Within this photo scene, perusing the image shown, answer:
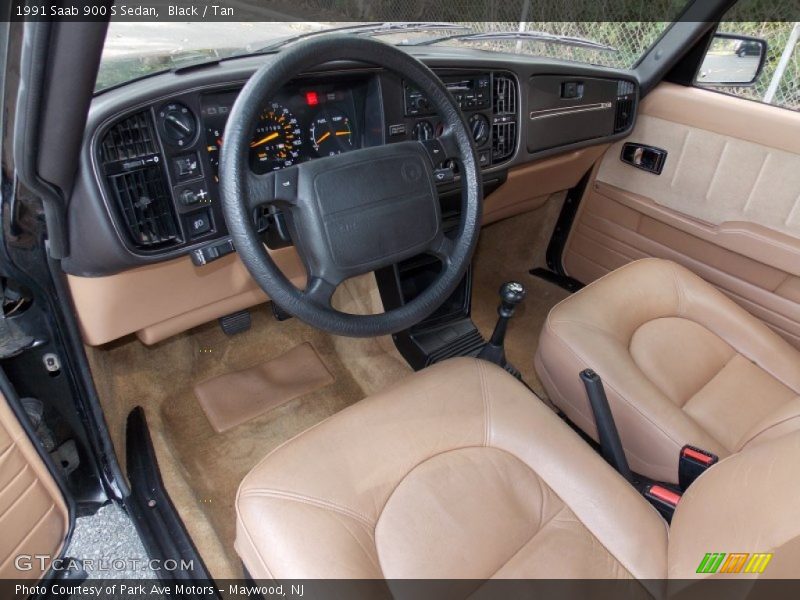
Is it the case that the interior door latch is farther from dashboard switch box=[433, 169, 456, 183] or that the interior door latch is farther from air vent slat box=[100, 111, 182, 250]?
air vent slat box=[100, 111, 182, 250]

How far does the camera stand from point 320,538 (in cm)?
88

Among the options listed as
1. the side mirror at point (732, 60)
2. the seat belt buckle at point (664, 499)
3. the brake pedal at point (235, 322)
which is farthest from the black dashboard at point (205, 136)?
the seat belt buckle at point (664, 499)

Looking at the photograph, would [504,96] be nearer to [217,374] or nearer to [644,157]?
[644,157]

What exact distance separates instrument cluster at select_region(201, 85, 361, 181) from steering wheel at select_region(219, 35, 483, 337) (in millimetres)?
167

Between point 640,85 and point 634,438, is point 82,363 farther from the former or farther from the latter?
point 640,85

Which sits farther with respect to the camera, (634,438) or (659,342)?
(659,342)

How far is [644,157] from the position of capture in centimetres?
197

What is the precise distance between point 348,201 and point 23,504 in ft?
2.79

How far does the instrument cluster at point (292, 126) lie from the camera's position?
1.12 meters

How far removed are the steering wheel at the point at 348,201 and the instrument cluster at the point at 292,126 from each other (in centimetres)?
17

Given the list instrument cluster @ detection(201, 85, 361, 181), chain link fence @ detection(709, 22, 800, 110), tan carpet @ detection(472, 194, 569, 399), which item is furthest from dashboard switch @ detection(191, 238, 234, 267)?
chain link fence @ detection(709, 22, 800, 110)

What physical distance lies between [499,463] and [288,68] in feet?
2.67

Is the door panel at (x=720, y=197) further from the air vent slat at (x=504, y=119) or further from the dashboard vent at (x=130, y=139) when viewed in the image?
the dashboard vent at (x=130, y=139)

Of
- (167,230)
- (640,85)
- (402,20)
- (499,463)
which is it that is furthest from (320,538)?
(640,85)
